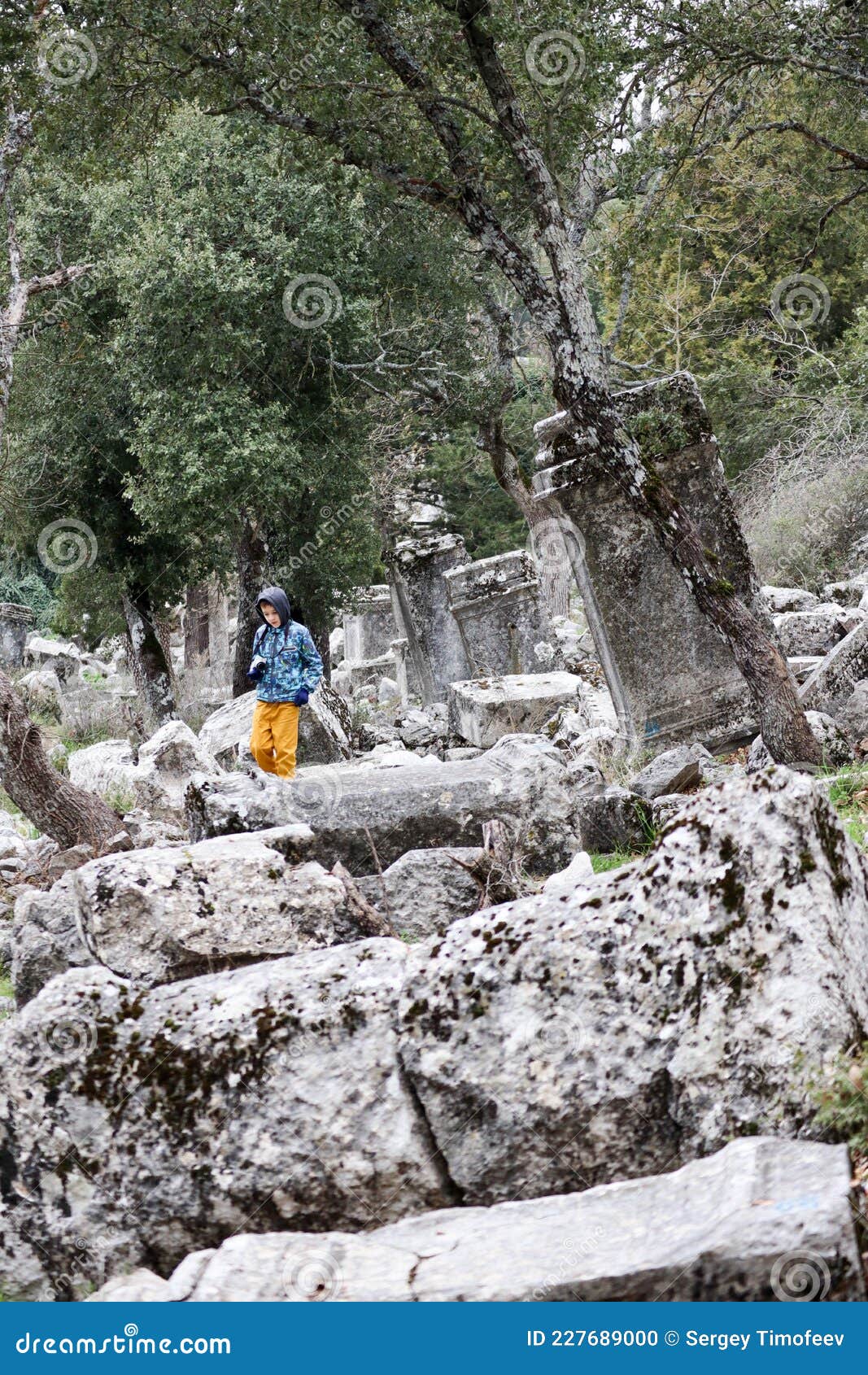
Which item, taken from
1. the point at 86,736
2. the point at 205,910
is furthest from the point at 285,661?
the point at 86,736

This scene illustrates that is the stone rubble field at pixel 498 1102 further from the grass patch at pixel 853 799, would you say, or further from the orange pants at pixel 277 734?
the orange pants at pixel 277 734

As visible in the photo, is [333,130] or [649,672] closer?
[333,130]

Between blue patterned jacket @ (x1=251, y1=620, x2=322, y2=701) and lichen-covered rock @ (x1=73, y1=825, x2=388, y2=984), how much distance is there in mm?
4681

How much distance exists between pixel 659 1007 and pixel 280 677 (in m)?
6.60

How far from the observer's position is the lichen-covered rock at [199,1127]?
3.29 meters

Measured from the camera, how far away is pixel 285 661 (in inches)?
379

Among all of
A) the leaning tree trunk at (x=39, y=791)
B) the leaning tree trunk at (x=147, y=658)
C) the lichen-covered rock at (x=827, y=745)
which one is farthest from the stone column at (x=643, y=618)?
the leaning tree trunk at (x=147, y=658)

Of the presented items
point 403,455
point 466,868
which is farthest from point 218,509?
point 466,868

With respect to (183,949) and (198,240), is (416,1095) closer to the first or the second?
(183,949)

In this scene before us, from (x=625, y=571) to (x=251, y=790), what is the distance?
4.28 metres

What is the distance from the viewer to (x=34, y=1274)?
3377mm

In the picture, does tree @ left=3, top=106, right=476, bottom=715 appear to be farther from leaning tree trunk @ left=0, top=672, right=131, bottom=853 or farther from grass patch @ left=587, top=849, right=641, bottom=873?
grass patch @ left=587, top=849, right=641, bottom=873

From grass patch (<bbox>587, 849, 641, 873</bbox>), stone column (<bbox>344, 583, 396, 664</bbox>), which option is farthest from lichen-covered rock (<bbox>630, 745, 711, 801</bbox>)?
stone column (<bbox>344, 583, 396, 664</bbox>)

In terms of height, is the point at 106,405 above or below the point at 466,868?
above
